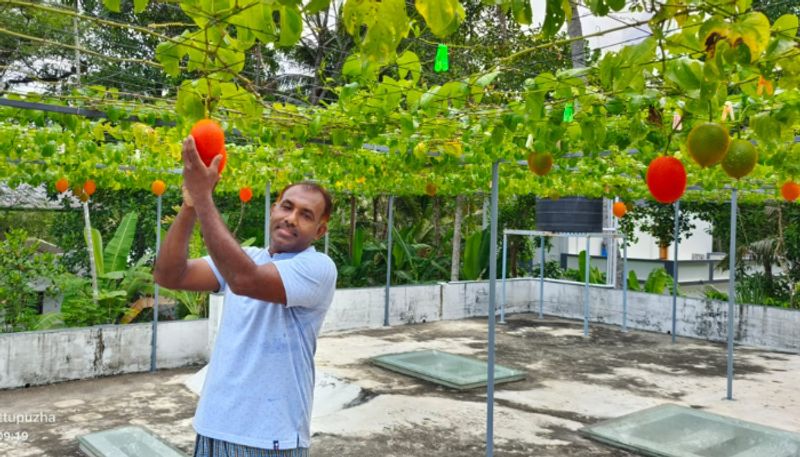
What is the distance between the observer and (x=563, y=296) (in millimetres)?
13328

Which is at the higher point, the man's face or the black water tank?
the black water tank

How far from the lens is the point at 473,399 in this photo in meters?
6.68

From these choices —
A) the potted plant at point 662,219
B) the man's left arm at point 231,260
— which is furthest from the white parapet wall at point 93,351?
the potted plant at point 662,219

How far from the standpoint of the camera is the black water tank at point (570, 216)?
31.7ft

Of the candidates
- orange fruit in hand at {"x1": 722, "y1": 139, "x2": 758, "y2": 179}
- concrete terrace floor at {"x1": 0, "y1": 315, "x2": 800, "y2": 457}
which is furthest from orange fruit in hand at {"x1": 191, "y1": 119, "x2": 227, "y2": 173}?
concrete terrace floor at {"x1": 0, "y1": 315, "x2": 800, "y2": 457}

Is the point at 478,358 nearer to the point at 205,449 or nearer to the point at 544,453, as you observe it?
the point at 544,453

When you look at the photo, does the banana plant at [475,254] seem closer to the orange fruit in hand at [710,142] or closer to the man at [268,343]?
the orange fruit in hand at [710,142]

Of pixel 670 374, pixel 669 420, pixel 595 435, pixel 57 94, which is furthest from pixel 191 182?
pixel 670 374

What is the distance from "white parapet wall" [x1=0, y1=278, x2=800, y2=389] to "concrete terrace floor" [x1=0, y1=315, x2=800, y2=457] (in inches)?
9.7

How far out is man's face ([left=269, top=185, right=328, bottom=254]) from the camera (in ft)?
6.79

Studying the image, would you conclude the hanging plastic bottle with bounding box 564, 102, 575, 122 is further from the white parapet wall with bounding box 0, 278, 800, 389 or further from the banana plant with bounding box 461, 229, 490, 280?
the banana plant with bounding box 461, 229, 490, 280

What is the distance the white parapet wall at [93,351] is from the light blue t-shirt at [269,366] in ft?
19.9

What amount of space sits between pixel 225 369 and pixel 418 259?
1163cm

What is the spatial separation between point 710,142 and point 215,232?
1521 mm
